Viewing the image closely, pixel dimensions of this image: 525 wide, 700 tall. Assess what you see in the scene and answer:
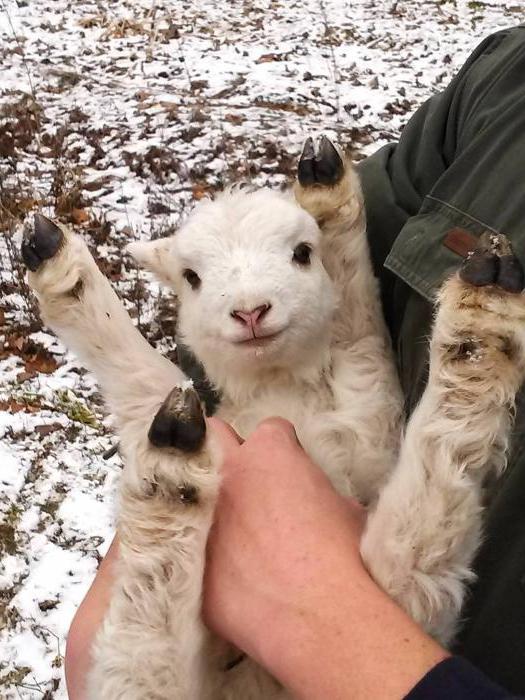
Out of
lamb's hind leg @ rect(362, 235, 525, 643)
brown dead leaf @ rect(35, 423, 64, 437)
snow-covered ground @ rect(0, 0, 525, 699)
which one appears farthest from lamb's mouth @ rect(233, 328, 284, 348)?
brown dead leaf @ rect(35, 423, 64, 437)

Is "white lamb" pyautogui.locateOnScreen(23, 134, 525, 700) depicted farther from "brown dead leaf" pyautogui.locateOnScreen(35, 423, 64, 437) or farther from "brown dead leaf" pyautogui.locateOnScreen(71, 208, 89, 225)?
"brown dead leaf" pyautogui.locateOnScreen(71, 208, 89, 225)

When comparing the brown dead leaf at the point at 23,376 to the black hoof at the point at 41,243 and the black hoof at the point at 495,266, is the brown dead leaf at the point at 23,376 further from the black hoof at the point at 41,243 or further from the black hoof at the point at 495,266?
the black hoof at the point at 495,266

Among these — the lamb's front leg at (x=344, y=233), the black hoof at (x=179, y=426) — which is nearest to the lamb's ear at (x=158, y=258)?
the lamb's front leg at (x=344, y=233)

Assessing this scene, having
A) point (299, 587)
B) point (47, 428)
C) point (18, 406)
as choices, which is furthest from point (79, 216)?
point (299, 587)

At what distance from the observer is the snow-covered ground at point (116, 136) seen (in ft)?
15.9

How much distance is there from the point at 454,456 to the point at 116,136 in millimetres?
8139

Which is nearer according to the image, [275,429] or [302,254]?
[275,429]

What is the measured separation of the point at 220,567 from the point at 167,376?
0.99 metres

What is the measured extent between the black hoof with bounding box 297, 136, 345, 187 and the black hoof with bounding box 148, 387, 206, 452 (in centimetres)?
120

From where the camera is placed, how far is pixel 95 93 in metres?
10.6

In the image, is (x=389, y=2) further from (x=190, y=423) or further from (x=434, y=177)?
(x=190, y=423)

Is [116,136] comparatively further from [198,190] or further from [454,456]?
[454,456]

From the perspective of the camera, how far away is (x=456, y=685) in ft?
4.93

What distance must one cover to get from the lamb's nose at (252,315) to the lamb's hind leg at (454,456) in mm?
642
